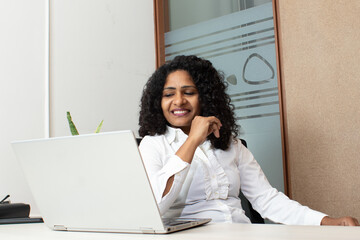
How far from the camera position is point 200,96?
1714mm

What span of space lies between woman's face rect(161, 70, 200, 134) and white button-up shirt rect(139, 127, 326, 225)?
0.21 feet

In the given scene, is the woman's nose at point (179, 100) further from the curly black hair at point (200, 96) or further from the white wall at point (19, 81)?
the white wall at point (19, 81)

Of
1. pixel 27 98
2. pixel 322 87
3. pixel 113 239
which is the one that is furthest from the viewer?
pixel 322 87

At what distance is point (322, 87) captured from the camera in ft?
7.91

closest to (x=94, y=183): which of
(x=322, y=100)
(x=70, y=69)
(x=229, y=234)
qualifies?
(x=229, y=234)

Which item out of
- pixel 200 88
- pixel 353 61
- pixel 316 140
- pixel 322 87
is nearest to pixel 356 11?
pixel 353 61

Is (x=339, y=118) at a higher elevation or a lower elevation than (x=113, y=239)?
higher

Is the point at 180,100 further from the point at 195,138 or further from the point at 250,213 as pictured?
the point at 250,213

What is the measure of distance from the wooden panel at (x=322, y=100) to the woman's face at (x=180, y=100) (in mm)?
1016

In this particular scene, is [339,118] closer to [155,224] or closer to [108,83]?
[108,83]

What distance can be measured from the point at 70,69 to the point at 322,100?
153 cm

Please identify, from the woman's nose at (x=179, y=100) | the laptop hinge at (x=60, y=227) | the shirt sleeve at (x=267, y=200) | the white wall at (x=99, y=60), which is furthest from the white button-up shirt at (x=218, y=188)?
the white wall at (x=99, y=60)

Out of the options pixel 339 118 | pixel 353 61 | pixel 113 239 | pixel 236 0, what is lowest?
pixel 113 239

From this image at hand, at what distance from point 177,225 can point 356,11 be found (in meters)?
1.97
